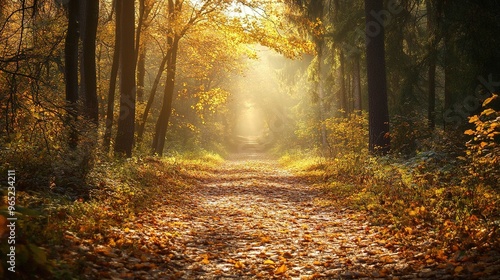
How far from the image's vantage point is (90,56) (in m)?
11.0

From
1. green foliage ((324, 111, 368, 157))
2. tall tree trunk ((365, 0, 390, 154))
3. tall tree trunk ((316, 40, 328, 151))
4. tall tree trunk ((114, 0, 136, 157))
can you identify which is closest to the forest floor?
tall tree trunk ((114, 0, 136, 157))

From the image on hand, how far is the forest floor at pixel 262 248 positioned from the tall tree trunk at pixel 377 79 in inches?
189

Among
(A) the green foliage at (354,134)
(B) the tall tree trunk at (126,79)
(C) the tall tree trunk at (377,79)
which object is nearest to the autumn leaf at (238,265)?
(B) the tall tree trunk at (126,79)

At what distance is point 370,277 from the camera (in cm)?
524

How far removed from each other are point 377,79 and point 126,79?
8450 millimetres

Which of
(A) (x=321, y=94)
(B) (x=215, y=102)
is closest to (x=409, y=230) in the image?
(B) (x=215, y=102)

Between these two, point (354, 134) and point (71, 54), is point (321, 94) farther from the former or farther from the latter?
point (71, 54)

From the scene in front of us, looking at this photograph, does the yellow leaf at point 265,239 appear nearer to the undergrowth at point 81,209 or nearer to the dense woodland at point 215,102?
the dense woodland at point 215,102

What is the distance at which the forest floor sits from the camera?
5195mm

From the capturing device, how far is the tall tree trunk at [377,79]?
45.8ft

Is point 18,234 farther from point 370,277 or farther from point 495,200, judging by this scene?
point 495,200

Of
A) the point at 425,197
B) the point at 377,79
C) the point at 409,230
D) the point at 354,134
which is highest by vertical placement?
the point at 377,79

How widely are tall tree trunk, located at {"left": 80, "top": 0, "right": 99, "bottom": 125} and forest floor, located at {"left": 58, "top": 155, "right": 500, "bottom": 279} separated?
10.8 feet

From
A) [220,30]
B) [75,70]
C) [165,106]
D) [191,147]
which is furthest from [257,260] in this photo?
[191,147]
